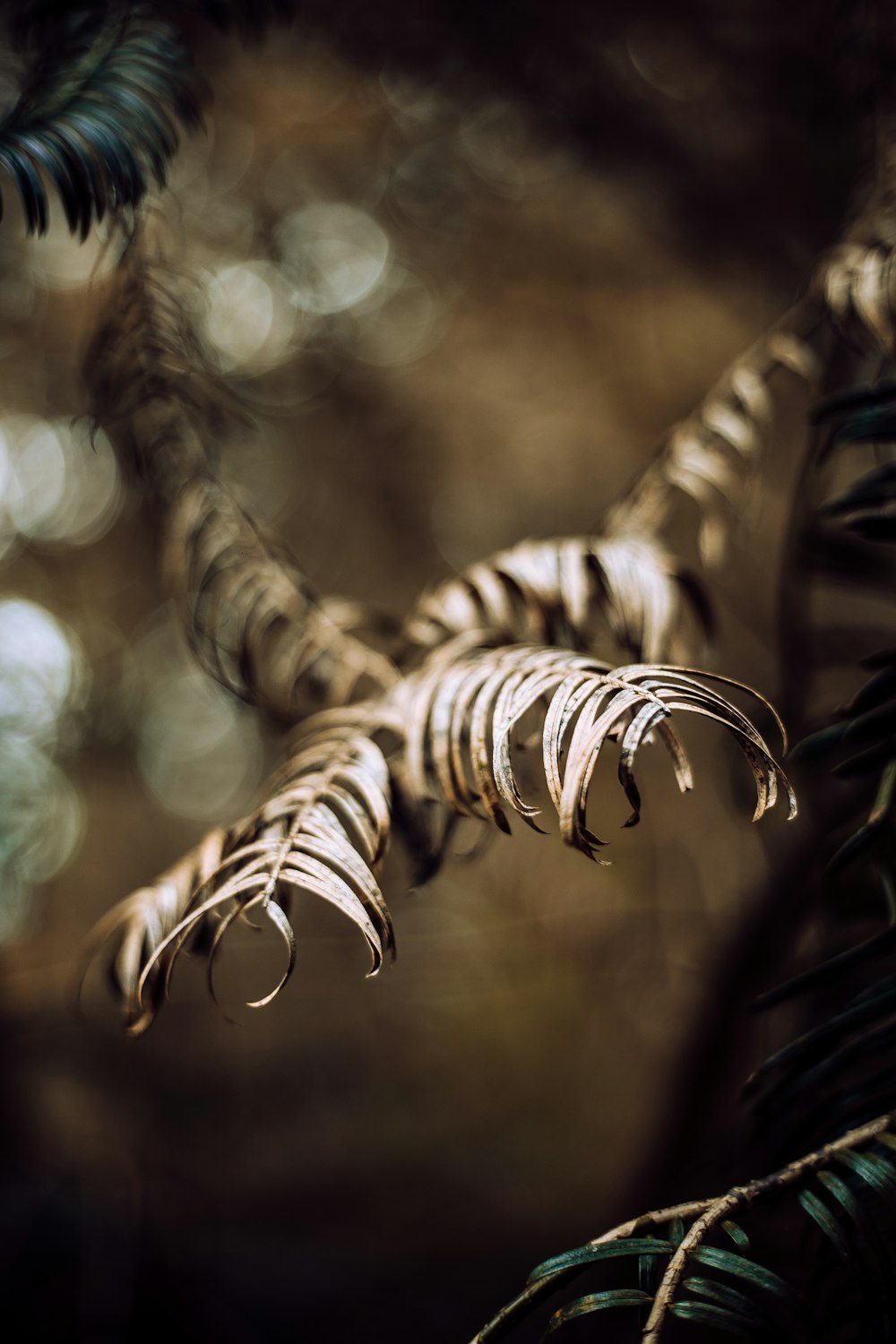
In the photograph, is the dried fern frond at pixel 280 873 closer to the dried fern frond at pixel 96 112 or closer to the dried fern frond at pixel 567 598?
the dried fern frond at pixel 567 598

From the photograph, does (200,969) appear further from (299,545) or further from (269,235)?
(269,235)

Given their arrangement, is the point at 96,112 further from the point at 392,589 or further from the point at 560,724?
the point at 392,589

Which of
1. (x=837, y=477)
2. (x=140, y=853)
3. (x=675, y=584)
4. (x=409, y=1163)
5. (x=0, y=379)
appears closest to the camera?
(x=675, y=584)

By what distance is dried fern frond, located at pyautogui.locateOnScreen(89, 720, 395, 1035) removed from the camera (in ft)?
1.10

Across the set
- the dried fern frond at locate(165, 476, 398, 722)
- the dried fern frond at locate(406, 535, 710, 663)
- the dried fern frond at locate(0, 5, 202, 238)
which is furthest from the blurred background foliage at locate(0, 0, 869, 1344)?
the dried fern frond at locate(406, 535, 710, 663)

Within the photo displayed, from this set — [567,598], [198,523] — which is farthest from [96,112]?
[567,598]

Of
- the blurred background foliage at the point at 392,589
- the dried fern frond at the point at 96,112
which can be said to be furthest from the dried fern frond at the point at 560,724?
the blurred background foliage at the point at 392,589

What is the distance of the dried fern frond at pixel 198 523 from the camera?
2.42ft

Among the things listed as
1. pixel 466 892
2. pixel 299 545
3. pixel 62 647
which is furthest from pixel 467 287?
pixel 466 892

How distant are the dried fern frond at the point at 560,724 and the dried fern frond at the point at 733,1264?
0.20 metres

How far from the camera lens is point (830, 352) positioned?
33.6 inches

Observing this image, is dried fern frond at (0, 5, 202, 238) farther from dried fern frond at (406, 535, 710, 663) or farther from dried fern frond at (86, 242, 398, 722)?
dried fern frond at (406, 535, 710, 663)

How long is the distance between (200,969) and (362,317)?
5.55 feet

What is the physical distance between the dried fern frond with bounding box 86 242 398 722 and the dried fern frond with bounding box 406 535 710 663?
0.13m
